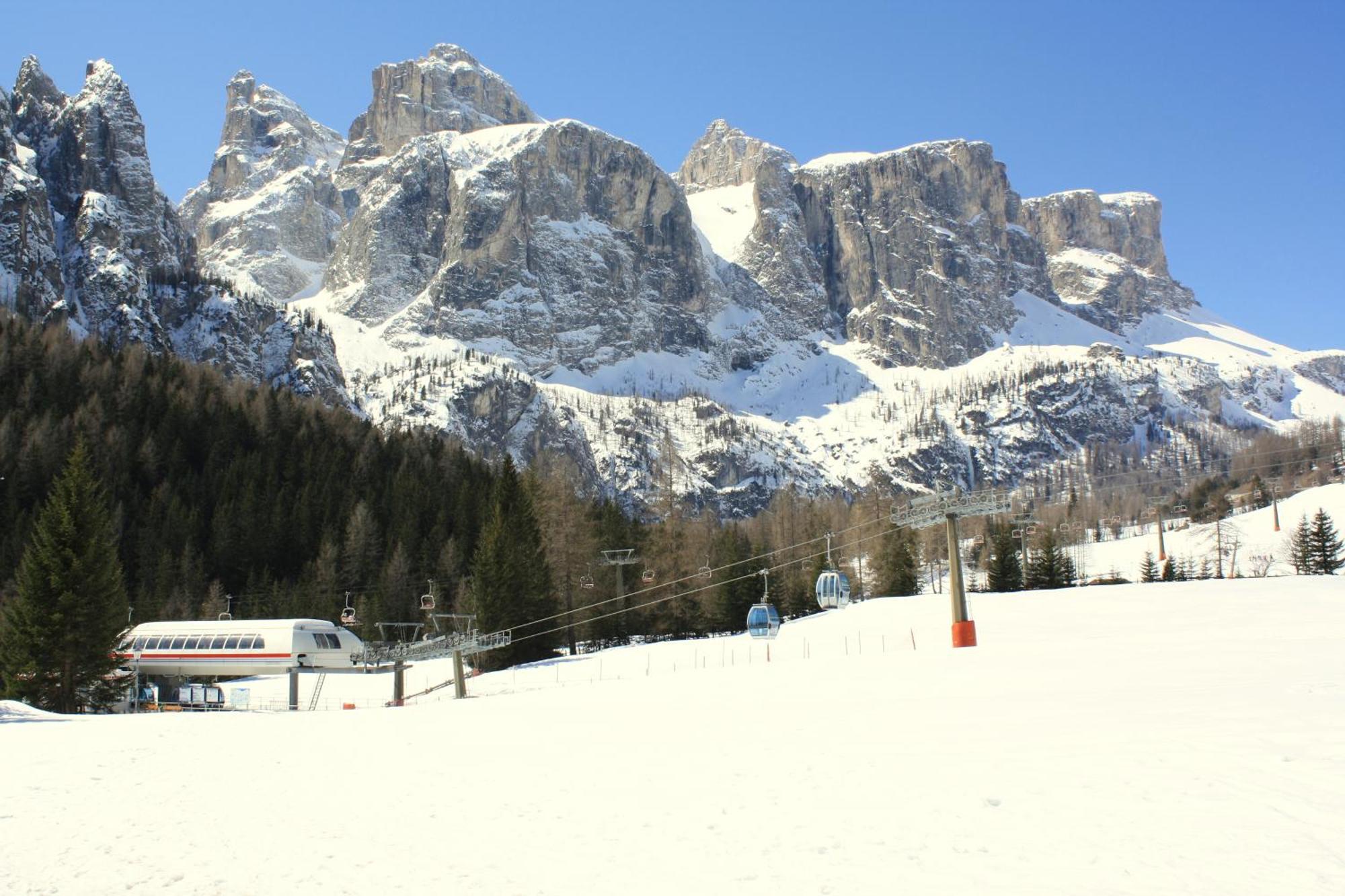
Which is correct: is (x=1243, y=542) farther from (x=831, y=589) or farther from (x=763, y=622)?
(x=831, y=589)

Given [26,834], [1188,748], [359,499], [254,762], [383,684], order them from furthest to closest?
1. [359,499]
2. [383,684]
3. [254,762]
4. [1188,748]
5. [26,834]

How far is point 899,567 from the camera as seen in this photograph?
92.9m

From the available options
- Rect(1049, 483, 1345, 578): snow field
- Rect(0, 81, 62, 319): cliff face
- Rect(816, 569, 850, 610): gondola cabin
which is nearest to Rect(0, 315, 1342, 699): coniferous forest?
Rect(1049, 483, 1345, 578): snow field

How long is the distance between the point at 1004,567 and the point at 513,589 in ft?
143

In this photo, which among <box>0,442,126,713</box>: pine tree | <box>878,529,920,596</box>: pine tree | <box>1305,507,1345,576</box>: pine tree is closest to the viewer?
<box>0,442,126,713</box>: pine tree

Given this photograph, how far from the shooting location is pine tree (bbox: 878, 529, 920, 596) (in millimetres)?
92375

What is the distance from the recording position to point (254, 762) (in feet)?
60.0

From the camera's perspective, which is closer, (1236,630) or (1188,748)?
(1188,748)

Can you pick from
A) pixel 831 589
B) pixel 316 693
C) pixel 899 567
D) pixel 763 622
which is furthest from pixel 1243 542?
pixel 316 693

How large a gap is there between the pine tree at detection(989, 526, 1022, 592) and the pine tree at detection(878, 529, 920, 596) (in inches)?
342

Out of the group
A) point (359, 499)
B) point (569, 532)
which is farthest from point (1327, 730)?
point (359, 499)

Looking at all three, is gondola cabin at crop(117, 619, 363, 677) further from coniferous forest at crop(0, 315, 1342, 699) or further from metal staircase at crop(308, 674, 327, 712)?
coniferous forest at crop(0, 315, 1342, 699)

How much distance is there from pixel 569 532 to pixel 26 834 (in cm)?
6694

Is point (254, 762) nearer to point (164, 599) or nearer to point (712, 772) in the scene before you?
point (712, 772)
